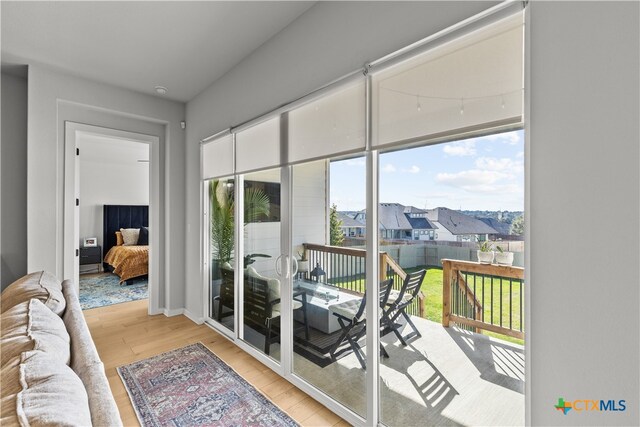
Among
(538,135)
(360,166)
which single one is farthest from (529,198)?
(360,166)

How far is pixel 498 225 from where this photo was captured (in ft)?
4.50

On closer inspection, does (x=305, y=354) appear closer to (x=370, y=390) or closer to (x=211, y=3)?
(x=370, y=390)

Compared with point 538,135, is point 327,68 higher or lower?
higher

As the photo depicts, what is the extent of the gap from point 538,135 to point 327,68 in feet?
4.47

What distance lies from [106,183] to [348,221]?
7.62m

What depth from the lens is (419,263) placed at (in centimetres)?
166

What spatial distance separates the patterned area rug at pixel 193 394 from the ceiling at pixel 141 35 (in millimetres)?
2904

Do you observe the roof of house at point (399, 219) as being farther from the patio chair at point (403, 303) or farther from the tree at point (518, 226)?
the tree at point (518, 226)

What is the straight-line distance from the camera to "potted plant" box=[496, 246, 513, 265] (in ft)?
4.40

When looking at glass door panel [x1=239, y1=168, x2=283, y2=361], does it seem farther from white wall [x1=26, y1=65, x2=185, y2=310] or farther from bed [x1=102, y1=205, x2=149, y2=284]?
bed [x1=102, y1=205, x2=149, y2=284]

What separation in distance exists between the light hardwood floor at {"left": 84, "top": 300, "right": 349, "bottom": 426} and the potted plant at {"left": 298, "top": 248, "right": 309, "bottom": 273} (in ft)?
3.06

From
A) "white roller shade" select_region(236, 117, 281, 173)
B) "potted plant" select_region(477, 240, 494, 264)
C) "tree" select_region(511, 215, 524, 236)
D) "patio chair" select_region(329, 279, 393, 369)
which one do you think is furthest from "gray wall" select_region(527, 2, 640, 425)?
"white roller shade" select_region(236, 117, 281, 173)

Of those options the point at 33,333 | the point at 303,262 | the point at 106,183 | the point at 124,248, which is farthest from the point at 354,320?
the point at 106,183

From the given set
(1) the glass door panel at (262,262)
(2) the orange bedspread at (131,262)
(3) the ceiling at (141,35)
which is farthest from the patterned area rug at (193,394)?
(2) the orange bedspread at (131,262)
